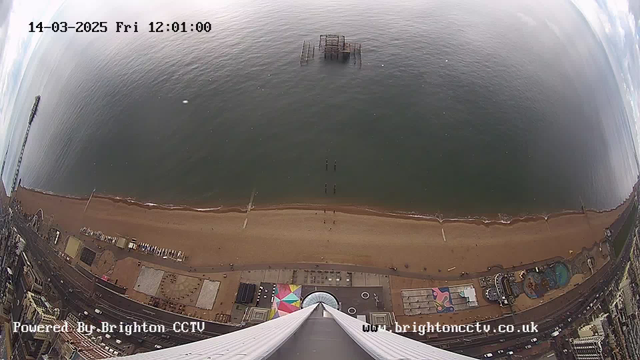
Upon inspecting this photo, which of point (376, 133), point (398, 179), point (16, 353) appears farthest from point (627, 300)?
point (16, 353)

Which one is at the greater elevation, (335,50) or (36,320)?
(335,50)

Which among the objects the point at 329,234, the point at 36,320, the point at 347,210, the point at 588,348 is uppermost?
the point at 347,210

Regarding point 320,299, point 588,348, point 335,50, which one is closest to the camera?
point 588,348

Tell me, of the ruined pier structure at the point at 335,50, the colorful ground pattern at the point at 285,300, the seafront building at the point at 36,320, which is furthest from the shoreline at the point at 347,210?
the ruined pier structure at the point at 335,50

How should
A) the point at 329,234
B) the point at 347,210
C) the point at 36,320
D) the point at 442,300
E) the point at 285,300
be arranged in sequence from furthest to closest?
the point at 347,210, the point at 329,234, the point at 442,300, the point at 285,300, the point at 36,320

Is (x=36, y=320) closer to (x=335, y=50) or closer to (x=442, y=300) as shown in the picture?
(x=442, y=300)

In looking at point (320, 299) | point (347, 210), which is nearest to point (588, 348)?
point (320, 299)
